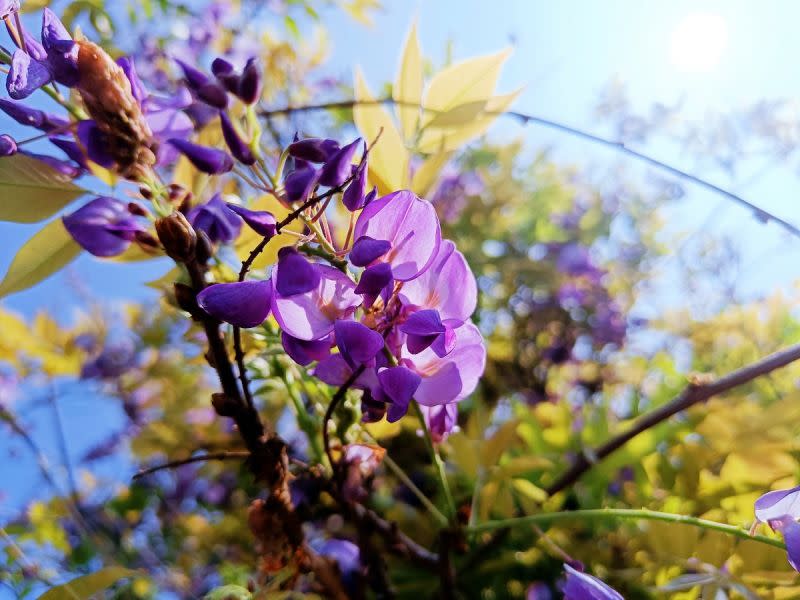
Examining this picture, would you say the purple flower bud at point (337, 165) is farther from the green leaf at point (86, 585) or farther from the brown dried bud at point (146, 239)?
the green leaf at point (86, 585)

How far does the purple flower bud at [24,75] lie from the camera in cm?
30

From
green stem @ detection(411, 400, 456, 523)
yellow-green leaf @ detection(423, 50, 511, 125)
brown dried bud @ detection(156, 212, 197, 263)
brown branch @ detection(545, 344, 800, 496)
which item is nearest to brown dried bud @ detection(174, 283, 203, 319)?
brown dried bud @ detection(156, 212, 197, 263)

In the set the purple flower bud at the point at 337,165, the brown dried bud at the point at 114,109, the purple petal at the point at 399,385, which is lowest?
the purple petal at the point at 399,385

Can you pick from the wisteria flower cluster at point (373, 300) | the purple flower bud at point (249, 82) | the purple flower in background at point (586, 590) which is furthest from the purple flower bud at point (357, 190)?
the purple flower in background at point (586, 590)

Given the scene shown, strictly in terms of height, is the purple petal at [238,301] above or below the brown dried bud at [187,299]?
below

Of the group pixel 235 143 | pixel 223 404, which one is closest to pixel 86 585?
pixel 223 404

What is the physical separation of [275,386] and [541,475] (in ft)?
1.34

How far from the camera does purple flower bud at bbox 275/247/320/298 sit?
26 centimetres

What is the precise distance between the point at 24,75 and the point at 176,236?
0.11 m

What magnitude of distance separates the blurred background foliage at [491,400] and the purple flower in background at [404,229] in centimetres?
10

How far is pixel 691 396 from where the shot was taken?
480 mm

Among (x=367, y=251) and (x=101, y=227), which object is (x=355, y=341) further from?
(x=101, y=227)

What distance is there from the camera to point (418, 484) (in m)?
1.01

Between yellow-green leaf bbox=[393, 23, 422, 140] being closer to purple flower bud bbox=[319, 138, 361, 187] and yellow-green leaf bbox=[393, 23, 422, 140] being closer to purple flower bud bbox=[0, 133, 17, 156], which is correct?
purple flower bud bbox=[319, 138, 361, 187]
